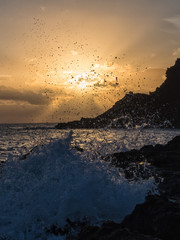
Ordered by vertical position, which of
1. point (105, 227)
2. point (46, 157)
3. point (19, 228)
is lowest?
point (19, 228)

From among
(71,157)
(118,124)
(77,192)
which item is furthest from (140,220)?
(118,124)

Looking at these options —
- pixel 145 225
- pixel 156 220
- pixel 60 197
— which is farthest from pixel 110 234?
pixel 60 197

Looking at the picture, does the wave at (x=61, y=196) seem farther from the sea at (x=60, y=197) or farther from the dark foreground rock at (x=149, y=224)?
the dark foreground rock at (x=149, y=224)

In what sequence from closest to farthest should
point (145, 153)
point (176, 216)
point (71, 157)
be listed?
point (176, 216) → point (71, 157) → point (145, 153)

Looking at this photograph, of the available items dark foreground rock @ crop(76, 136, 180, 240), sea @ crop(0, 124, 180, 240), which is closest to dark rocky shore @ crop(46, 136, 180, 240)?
dark foreground rock @ crop(76, 136, 180, 240)

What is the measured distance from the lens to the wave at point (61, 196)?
5933 millimetres

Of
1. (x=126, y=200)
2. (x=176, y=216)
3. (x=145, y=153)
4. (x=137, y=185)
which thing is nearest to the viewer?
(x=176, y=216)

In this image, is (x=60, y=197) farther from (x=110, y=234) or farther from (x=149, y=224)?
(x=149, y=224)

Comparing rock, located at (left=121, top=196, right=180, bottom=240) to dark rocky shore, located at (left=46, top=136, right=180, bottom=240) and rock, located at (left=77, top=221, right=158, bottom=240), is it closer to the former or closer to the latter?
dark rocky shore, located at (left=46, top=136, right=180, bottom=240)

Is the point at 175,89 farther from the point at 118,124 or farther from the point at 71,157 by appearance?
→ the point at 71,157

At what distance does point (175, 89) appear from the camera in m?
116

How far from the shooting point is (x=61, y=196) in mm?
6680

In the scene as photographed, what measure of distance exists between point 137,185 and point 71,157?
11.0ft

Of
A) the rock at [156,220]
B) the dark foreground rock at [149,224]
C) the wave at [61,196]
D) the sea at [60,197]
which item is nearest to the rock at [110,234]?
the dark foreground rock at [149,224]
